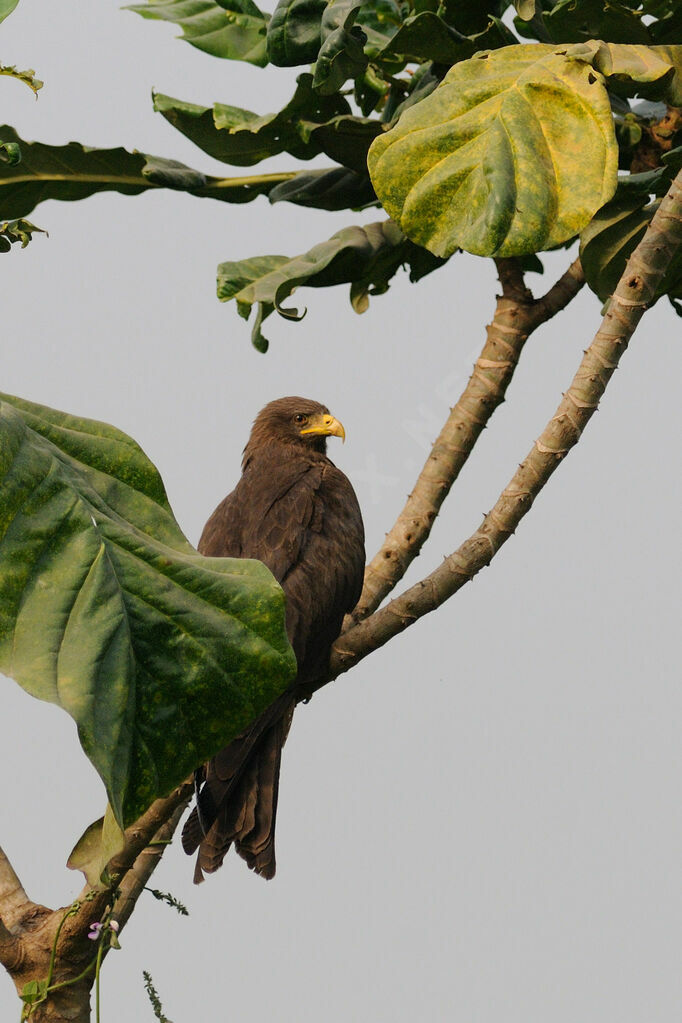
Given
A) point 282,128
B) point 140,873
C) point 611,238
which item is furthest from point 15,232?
point 611,238

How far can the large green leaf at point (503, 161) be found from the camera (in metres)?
2.34

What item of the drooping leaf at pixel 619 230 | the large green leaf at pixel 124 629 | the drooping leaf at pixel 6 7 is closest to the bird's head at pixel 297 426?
the drooping leaf at pixel 619 230

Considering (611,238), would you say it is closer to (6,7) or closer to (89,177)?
(89,177)

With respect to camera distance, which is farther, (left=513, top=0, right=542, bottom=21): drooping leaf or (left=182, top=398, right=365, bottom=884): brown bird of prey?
(left=182, top=398, right=365, bottom=884): brown bird of prey

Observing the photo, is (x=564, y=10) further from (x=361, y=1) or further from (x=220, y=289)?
(x=220, y=289)

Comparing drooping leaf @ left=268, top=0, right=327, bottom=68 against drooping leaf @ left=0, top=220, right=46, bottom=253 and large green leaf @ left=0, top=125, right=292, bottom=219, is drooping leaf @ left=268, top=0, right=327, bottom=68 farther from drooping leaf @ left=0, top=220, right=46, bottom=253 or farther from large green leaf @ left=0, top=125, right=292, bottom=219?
drooping leaf @ left=0, top=220, right=46, bottom=253

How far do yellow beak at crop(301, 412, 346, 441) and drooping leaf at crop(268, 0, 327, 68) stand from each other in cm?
144

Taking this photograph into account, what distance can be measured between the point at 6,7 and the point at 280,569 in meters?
1.73

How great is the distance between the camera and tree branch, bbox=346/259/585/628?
10.7 feet

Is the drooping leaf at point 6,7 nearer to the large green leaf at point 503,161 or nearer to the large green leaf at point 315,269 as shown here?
the large green leaf at point 503,161

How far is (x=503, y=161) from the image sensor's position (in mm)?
2367

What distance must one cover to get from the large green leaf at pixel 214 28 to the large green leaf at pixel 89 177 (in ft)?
1.42

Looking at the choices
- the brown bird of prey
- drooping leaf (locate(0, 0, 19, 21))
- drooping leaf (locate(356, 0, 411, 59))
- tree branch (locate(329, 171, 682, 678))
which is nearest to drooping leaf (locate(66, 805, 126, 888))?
the brown bird of prey

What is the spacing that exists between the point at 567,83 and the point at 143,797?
1758mm
